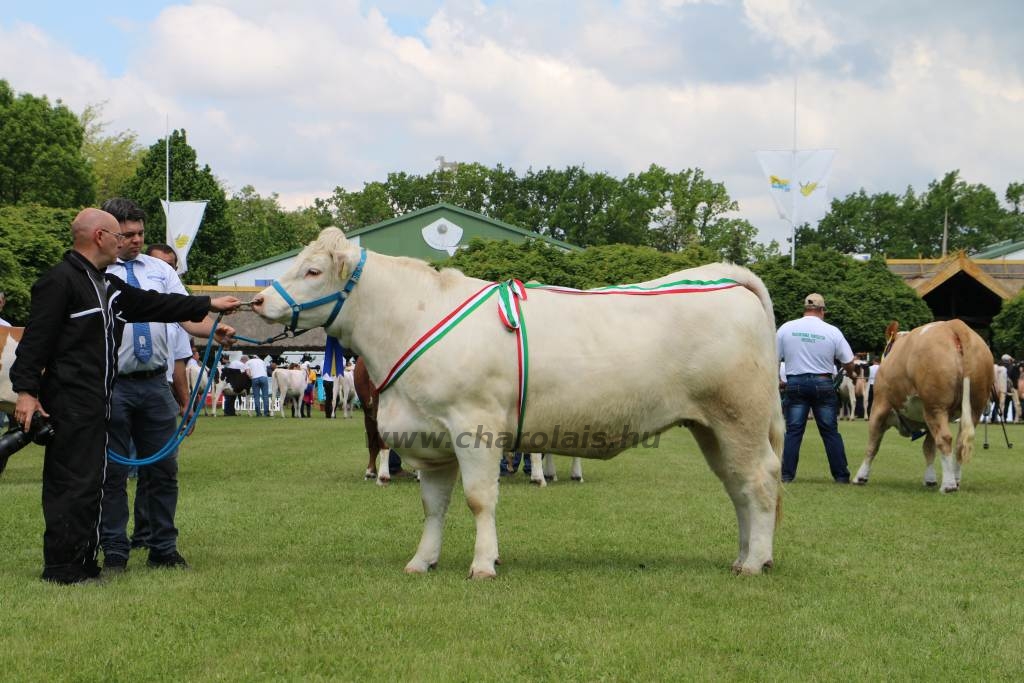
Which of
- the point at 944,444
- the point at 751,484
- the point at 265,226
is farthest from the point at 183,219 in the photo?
the point at 265,226

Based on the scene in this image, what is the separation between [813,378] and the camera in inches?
574

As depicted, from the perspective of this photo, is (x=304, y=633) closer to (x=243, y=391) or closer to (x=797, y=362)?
(x=797, y=362)

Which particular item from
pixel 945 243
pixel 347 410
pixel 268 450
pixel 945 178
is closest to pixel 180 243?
pixel 347 410

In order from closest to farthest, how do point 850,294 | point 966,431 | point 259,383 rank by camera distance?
point 966,431 < point 259,383 < point 850,294

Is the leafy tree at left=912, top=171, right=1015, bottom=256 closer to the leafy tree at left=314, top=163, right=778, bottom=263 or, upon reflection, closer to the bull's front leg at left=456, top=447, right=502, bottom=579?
the leafy tree at left=314, top=163, right=778, bottom=263

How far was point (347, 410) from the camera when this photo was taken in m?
38.8

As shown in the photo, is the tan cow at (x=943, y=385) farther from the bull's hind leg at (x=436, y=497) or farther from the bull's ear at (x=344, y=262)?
the bull's ear at (x=344, y=262)

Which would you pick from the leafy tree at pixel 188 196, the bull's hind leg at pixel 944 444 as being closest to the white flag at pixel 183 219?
the leafy tree at pixel 188 196

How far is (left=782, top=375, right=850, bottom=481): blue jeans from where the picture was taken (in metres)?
14.4

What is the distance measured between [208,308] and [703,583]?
389 centimetres

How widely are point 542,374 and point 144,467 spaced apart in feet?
10.2

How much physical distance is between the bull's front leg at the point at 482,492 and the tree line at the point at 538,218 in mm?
20709

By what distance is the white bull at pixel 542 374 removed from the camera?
24.7ft

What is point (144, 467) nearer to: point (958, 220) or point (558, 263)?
point (558, 263)
